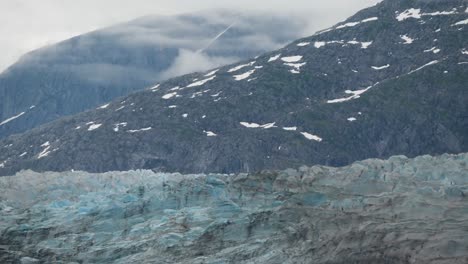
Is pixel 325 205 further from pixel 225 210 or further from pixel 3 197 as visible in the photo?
pixel 3 197

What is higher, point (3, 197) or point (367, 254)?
point (3, 197)

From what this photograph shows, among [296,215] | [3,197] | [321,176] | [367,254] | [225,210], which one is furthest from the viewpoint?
[3,197]

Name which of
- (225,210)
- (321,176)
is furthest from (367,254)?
(321,176)

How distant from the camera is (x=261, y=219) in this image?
74062mm

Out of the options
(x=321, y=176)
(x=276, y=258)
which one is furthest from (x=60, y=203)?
(x=276, y=258)

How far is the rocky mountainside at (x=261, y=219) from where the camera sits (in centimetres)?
6019

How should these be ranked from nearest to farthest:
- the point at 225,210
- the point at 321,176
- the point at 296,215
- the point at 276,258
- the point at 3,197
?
the point at 276,258, the point at 296,215, the point at 225,210, the point at 321,176, the point at 3,197

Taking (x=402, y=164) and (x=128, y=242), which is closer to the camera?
(x=128, y=242)

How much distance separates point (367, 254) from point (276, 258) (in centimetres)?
887

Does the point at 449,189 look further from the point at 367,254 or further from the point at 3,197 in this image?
the point at 3,197

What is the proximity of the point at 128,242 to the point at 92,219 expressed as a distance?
31.8 feet

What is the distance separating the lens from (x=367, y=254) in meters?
57.8

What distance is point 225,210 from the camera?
8062 centimetres

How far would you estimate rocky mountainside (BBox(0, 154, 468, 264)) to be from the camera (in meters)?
60.2
